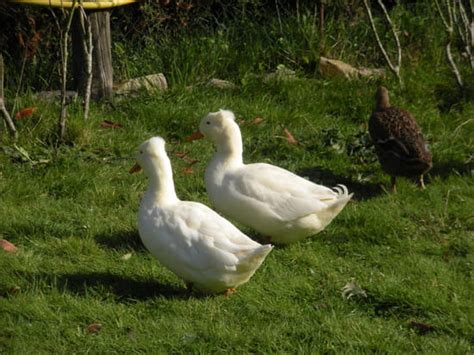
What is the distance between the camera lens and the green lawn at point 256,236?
5445 millimetres

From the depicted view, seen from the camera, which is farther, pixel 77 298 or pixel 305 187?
pixel 305 187

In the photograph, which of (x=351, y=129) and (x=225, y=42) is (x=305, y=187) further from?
(x=225, y=42)

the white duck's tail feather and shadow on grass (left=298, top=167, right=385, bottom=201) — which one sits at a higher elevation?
the white duck's tail feather

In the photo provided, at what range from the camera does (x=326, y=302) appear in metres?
5.80

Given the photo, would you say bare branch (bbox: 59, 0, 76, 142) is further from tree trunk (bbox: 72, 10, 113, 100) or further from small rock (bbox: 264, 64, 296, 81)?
small rock (bbox: 264, 64, 296, 81)

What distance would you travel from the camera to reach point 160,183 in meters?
6.04

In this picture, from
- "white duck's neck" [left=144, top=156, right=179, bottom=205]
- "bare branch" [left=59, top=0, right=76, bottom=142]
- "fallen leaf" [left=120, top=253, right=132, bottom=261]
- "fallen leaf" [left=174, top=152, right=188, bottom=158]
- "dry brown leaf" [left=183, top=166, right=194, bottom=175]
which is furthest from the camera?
"fallen leaf" [left=174, top=152, right=188, bottom=158]

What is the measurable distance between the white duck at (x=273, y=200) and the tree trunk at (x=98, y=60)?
2.65m

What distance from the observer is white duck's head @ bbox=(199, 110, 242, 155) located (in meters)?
6.74

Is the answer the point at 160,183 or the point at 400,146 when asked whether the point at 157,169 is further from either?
the point at 400,146

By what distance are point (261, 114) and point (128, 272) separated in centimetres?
306

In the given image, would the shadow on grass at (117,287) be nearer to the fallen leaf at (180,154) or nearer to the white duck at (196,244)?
the white duck at (196,244)

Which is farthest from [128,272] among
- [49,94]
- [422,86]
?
[422,86]

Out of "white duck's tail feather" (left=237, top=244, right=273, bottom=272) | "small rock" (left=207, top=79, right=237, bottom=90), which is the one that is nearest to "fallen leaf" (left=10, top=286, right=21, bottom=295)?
"white duck's tail feather" (left=237, top=244, right=273, bottom=272)
